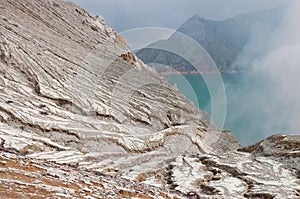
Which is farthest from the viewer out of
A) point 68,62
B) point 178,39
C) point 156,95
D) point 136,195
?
point 178,39

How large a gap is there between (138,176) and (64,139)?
642 centimetres

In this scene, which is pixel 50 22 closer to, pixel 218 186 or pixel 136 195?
pixel 218 186

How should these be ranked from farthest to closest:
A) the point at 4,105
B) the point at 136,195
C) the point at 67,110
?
the point at 67,110 → the point at 4,105 → the point at 136,195

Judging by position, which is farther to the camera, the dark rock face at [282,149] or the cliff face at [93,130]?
the dark rock face at [282,149]

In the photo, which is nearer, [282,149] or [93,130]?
[93,130]

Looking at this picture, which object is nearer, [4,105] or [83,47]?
[4,105]

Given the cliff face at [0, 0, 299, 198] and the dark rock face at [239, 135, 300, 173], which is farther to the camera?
the dark rock face at [239, 135, 300, 173]

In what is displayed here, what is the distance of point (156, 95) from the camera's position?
37531 mm

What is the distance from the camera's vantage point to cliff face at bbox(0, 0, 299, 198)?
1281 centimetres

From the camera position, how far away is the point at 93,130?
2397cm

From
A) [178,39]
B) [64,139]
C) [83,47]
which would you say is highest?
[178,39]

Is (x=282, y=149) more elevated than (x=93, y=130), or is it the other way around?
(x=282, y=149)

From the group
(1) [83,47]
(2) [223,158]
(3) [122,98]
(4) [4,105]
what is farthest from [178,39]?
(4) [4,105]

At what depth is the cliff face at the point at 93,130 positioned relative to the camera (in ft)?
42.0
